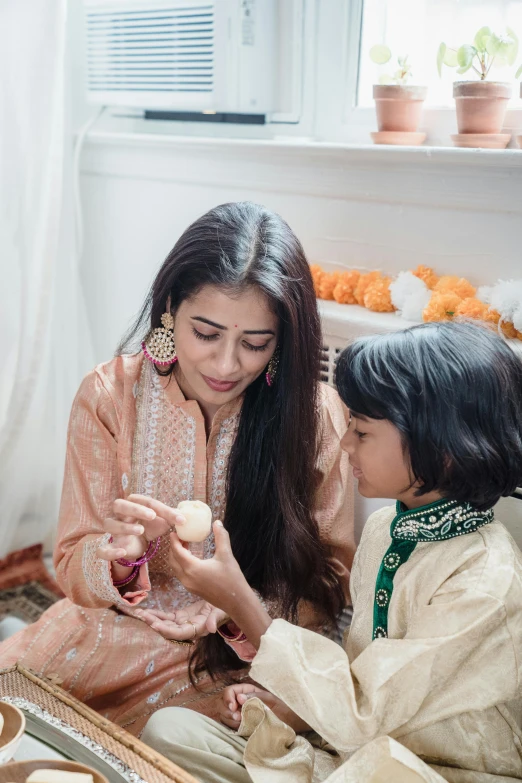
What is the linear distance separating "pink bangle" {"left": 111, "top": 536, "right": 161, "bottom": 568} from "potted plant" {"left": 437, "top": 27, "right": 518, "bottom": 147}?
0.97m

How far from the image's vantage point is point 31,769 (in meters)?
0.95

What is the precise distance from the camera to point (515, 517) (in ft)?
4.71

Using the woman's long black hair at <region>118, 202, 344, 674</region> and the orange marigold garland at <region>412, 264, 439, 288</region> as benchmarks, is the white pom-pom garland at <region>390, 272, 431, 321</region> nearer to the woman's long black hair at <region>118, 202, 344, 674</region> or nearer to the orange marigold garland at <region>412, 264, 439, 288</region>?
the orange marigold garland at <region>412, 264, 439, 288</region>

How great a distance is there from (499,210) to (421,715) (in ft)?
3.07

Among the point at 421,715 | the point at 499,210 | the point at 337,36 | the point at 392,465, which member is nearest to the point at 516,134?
the point at 499,210

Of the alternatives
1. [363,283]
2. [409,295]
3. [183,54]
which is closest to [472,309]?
[409,295]

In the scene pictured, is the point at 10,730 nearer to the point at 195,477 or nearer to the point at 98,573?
the point at 98,573

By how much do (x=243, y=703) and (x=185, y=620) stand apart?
0.60 feet

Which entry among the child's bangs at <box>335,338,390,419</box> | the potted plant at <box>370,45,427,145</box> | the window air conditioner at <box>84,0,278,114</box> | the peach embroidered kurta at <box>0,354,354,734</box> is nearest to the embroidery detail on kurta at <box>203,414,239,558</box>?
the peach embroidered kurta at <box>0,354,354,734</box>

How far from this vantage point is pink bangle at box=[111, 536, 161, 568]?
142 centimetres

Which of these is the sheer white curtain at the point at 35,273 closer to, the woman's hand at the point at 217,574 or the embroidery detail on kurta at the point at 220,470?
the embroidery detail on kurta at the point at 220,470

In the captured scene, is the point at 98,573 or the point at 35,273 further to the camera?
the point at 35,273

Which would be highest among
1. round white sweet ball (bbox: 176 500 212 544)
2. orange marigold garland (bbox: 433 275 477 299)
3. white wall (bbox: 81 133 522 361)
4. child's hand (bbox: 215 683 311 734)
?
white wall (bbox: 81 133 522 361)

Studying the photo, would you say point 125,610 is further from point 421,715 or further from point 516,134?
point 516,134
